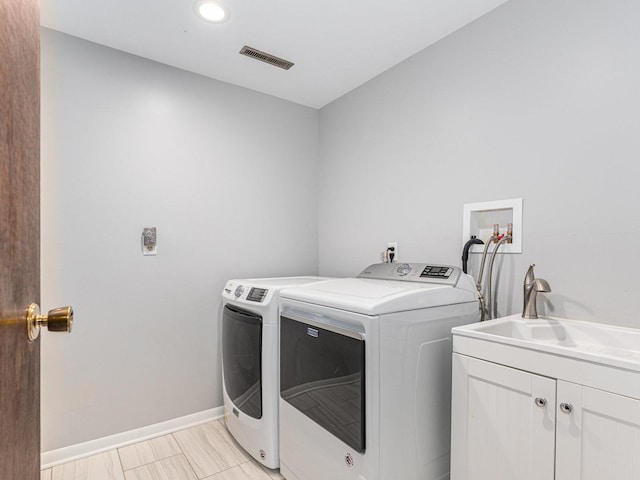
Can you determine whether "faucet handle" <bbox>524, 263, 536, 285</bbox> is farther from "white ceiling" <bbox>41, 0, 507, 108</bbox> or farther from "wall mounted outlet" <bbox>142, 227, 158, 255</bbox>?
"wall mounted outlet" <bbox>142, 227, 158, 255</bbox>

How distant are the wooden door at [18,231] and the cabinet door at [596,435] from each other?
1.41 metres

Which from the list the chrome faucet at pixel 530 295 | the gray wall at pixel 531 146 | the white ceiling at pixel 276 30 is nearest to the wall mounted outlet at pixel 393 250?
the gray wall at pixel 531 146

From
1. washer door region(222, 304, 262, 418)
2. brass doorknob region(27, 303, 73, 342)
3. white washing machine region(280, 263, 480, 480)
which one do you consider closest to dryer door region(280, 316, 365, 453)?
white washing machine region(280, 263, 480, 480)

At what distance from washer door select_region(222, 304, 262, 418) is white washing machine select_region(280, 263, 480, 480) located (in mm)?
216

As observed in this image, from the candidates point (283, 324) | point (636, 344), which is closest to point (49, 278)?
point (283, 324)

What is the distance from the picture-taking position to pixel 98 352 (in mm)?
2107

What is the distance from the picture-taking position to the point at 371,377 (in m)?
1.38

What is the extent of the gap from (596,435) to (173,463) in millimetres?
2019

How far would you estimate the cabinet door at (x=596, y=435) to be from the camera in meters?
1.00

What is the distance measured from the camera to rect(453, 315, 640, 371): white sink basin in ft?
3.99

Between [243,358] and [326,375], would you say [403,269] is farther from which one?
[243,358]

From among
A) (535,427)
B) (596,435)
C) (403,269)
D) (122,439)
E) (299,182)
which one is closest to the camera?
(596,435)

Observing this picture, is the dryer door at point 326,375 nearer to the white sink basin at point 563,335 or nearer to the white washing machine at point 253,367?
the white washing machine at point 253,367

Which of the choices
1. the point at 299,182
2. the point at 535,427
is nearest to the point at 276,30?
the point at 299,182
